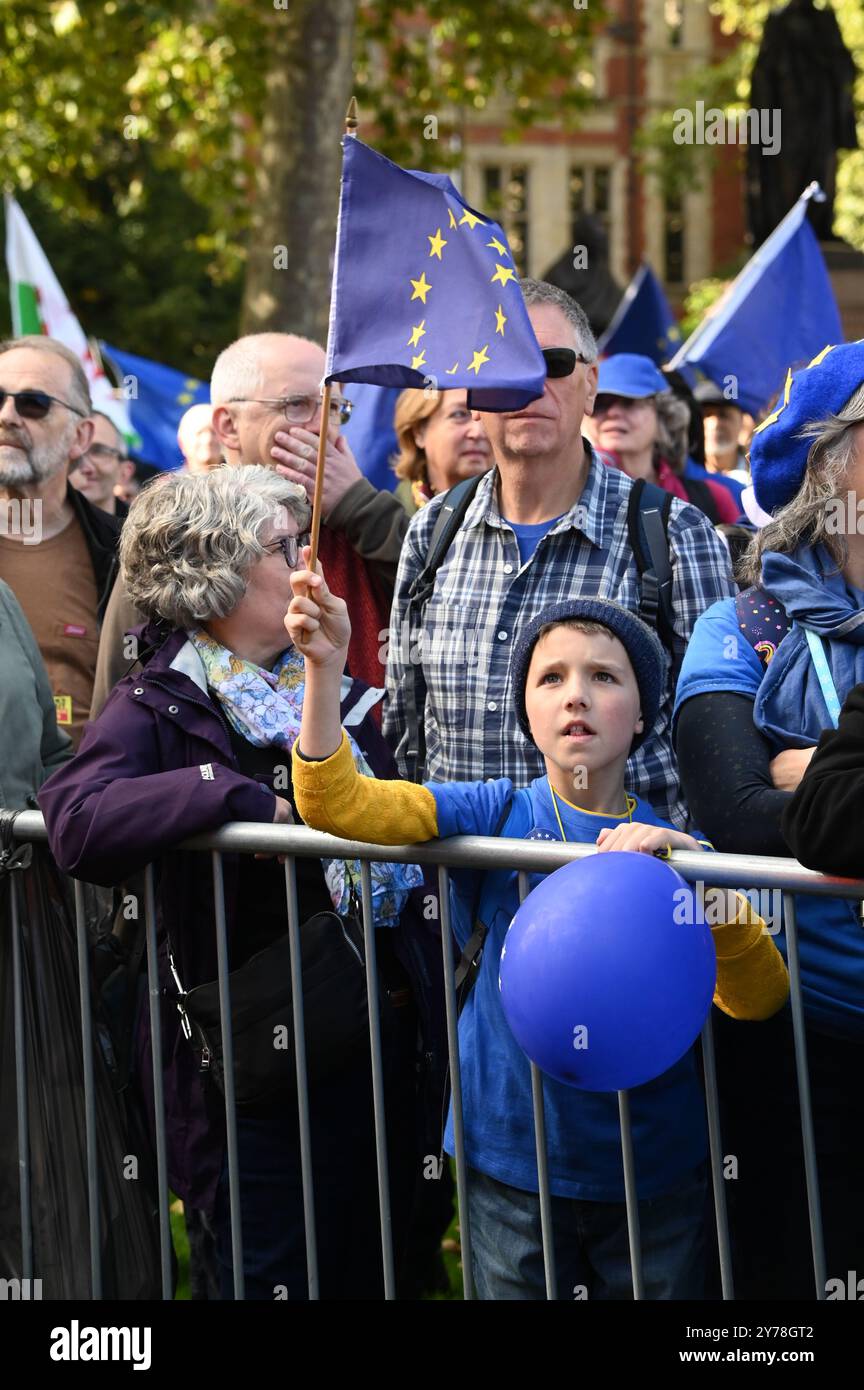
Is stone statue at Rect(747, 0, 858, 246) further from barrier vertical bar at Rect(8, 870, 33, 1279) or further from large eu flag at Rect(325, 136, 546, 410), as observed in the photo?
barrier vertical bar at Rect(8, 870, 33, 1279)

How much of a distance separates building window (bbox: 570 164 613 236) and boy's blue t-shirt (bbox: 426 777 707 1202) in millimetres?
40288

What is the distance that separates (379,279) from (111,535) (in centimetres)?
214

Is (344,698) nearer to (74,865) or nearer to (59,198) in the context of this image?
(74,865)

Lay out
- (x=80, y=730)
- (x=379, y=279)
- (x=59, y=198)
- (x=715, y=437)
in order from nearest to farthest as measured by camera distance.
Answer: (x=379, y=279) → (x=80, y=730) → (x=715, y=437) → (x=59, y=198)

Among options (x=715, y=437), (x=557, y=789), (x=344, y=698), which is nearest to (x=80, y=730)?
(x=344, y=698)

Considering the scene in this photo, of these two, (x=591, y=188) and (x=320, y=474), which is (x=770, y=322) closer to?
(x=320, y=474)

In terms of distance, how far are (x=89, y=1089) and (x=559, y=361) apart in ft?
6.13

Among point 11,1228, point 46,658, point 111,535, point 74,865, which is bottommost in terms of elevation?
point 11,1228

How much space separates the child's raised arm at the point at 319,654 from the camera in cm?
304

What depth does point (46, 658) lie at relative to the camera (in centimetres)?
502

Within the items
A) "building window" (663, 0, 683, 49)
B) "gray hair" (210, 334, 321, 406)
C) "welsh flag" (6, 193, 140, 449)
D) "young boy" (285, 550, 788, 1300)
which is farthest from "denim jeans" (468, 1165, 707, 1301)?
"building window" (663, 0, 683, 49)

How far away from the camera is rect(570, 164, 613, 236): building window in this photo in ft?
138
